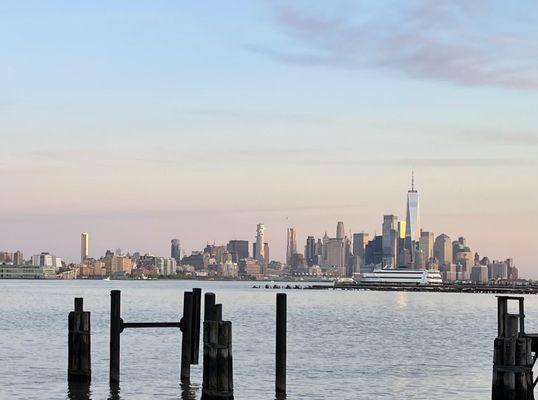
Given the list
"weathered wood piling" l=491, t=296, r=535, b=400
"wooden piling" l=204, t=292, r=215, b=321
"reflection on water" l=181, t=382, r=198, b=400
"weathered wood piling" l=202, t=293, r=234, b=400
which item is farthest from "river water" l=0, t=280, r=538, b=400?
"weathered wood piling" l=491, t=296, r=535, b=400

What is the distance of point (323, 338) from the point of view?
7944cm

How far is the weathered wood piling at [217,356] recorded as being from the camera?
102ft

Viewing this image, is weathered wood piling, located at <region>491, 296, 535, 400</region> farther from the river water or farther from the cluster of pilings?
the river water

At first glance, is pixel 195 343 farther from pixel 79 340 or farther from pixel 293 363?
pixel 293 363

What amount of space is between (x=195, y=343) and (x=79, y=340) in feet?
18.7

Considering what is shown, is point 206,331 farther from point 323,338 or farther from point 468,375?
point 323,338

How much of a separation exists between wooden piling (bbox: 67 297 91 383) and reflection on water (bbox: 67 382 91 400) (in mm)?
1316

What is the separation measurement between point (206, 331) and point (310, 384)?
16.1m

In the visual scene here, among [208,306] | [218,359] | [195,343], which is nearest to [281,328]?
[208,306]

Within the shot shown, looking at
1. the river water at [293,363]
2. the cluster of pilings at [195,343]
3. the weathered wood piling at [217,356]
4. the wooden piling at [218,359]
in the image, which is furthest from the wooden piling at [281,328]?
the river water at [293,363]

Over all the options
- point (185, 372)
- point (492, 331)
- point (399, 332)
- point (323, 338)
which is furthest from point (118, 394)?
point (492, 331)

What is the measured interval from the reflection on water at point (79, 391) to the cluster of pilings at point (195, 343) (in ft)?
1.97

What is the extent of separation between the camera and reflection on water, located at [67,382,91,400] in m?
40.0

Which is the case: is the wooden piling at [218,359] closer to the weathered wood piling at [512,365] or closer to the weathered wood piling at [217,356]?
the weathered wood piling at [217,356]
